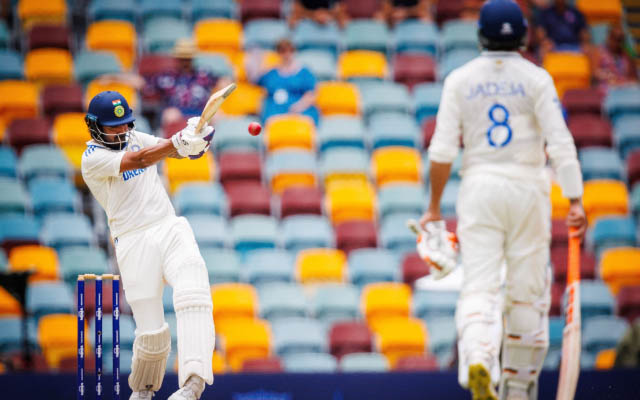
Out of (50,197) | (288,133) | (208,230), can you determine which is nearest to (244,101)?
(288,133)

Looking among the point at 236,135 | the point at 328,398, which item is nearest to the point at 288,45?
the point at 236,135

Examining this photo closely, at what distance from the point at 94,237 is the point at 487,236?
4.88m

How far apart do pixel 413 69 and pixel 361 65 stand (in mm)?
572

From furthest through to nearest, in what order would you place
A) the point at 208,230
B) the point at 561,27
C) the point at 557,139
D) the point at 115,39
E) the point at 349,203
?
the point at 561,27
the point at 115,39
the point at 349,203
the point at 208,230
the point at 557,139

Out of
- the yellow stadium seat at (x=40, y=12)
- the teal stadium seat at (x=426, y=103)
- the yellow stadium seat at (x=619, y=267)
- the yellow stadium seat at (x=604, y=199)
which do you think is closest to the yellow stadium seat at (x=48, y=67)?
the yellow stadium seat at (x=40, y=12)

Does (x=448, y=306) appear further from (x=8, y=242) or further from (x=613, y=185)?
(x=8, y=242)

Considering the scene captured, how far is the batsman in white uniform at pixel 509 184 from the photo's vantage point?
4.47m

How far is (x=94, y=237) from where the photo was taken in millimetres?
8508

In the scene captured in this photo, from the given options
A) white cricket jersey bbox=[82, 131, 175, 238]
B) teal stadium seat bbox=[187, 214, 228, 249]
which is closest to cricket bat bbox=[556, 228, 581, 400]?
white cricket jersey bbox=[82, 131, 175, 238]

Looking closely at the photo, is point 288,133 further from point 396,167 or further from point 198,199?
point 198,199

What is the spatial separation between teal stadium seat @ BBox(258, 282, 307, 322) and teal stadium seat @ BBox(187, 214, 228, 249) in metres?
0.64

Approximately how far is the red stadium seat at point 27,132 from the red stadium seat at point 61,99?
341mm

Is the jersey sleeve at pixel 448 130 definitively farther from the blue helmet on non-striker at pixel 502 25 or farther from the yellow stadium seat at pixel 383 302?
the yellow stadium seat at pixel 383 302

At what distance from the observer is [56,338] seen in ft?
24.8
